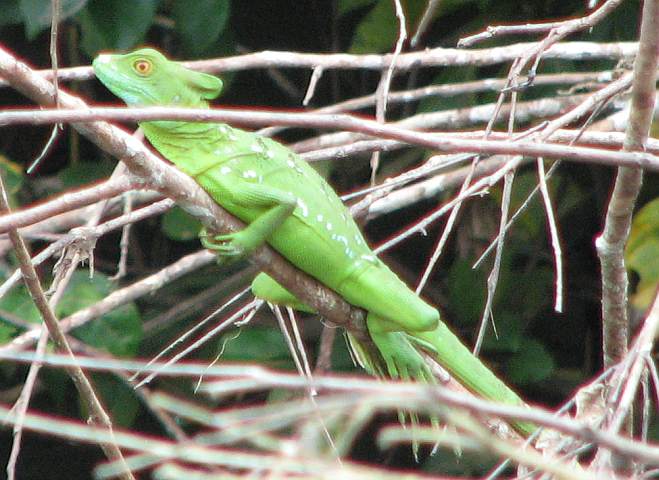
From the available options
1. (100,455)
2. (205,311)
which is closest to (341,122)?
(205,311)

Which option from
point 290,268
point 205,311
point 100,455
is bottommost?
point 100,455

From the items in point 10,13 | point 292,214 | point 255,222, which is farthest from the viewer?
point 10,13

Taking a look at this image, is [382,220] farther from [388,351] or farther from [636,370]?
[636,370]

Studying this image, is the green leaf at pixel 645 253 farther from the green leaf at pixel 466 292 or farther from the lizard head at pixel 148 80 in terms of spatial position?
the lizard head at pixel 148 80

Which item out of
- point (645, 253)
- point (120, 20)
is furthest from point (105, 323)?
point (645, 253)

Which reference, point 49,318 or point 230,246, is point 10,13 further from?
point 49,318

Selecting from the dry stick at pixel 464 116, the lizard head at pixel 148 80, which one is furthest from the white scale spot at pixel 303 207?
the dry stick at pixel 464 116
